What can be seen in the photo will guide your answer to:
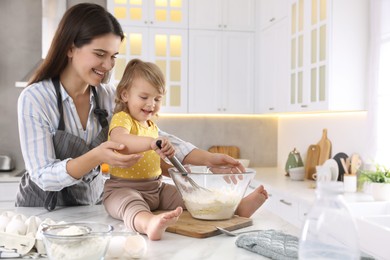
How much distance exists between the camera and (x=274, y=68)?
400cm

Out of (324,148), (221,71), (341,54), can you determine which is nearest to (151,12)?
(221,71)

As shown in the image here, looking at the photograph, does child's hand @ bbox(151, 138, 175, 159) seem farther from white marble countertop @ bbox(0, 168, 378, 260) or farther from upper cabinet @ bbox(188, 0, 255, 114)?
upper cabinet @ bbox(188, 0, 255, 114)

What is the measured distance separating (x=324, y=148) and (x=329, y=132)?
136 millimetres

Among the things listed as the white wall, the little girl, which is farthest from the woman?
the white wall

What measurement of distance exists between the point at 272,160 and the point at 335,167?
1522 mm

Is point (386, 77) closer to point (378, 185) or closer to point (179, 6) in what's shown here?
point (378, 185)

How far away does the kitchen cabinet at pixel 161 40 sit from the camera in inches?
159

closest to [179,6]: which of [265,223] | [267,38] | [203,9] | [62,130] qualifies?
[203,9]

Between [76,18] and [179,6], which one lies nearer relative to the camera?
[76,18]

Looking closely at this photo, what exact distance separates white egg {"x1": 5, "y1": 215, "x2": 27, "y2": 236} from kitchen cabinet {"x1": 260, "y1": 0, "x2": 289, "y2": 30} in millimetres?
3158

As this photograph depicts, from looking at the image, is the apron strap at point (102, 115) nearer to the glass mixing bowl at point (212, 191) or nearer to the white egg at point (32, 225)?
the glass mixing bowl at point (212, 191)

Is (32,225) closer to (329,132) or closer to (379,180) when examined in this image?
(379,180)

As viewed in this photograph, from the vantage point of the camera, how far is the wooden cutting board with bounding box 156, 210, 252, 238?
1.18 metres

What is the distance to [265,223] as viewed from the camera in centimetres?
135
